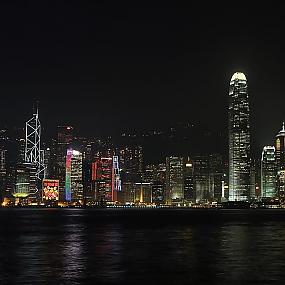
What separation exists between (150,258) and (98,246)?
13.1 m

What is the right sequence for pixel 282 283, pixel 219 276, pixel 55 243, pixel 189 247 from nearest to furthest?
pixel 282 283, pixel 219 276, pixel 189 247, pixel 55 243

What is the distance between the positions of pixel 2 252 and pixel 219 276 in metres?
22.0

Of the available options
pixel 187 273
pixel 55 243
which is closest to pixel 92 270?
pixel 187 273

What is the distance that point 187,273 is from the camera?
37.7 metres

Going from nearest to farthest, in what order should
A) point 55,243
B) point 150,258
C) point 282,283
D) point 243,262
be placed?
point 282,283, point 243,262, point 150,258, point 55,243

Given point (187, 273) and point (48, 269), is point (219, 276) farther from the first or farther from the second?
point (48, 269)

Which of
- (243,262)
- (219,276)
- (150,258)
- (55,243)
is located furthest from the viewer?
(55,243)

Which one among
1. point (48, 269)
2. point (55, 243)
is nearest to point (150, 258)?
point (48, 269)

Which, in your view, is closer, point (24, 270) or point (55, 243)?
point (24, 270)

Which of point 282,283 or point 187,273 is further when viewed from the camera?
point 187,273

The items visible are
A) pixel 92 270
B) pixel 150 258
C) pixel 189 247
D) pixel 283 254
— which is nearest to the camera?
pixel 92 270

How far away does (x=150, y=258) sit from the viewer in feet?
152

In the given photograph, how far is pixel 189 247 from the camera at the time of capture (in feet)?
188

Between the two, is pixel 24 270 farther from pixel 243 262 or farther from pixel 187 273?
pixel 243 262
